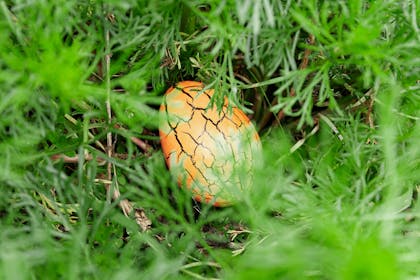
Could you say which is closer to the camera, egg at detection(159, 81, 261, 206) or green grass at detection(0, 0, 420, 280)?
green grass at detection(0, 0, 420, 280)

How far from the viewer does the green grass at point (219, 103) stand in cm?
59

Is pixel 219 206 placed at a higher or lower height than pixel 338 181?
lower

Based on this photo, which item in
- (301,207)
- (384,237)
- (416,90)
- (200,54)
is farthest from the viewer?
(200,54)

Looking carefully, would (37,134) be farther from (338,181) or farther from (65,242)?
(338,181)

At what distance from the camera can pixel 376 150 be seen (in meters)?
0.86

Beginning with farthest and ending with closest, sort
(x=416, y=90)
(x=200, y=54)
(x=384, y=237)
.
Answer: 1. (x=200, y=54)
2. (x=416, y=90)
3. (x=384, y=237)

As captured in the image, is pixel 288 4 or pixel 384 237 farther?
pixel 288 4

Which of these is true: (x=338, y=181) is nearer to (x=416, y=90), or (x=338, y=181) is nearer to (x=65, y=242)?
(x=416, y=90)

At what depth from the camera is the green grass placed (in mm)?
591

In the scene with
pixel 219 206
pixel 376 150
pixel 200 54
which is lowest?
pixel 219 206

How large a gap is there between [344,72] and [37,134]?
478mm

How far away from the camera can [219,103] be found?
2.68 feet

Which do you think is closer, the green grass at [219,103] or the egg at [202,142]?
the green grass at [219,103]

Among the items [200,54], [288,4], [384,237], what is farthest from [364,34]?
[200,54]
